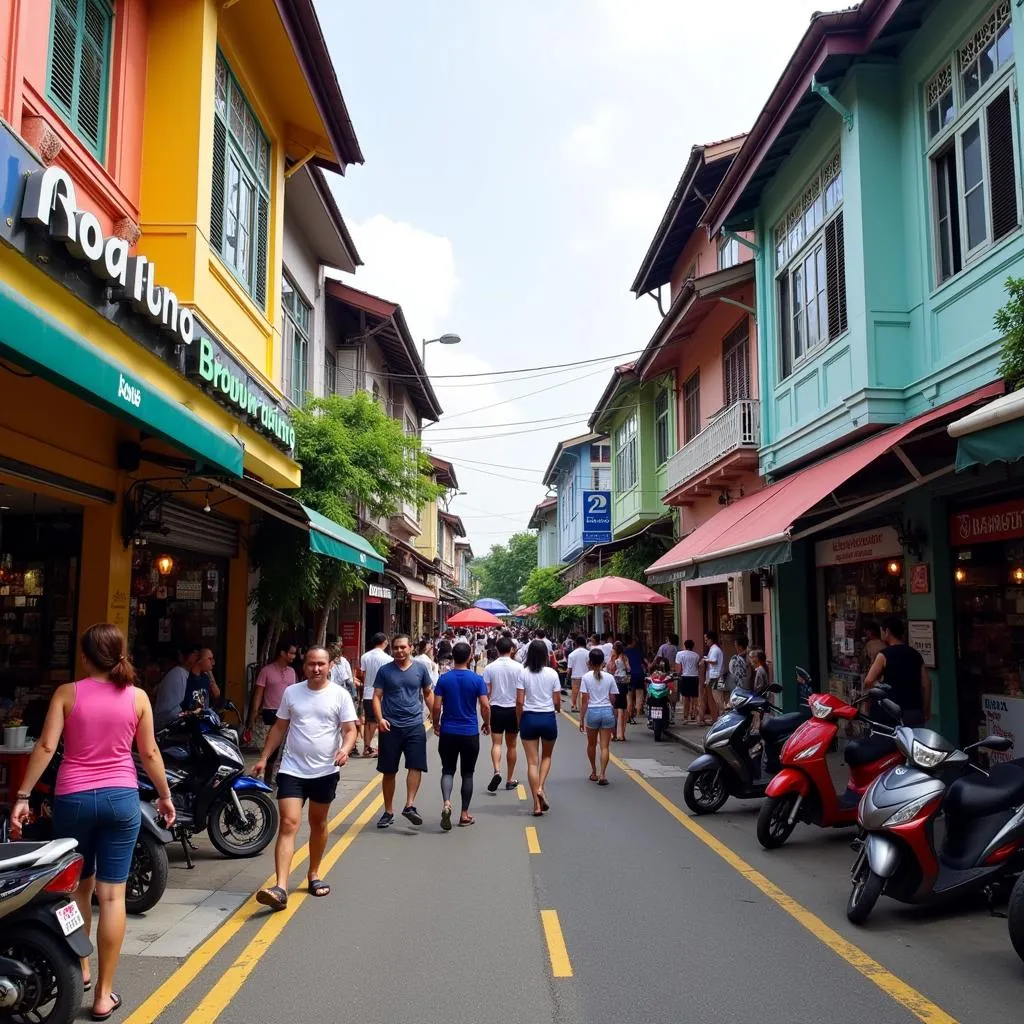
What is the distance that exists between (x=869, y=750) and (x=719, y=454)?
9552 millimetres

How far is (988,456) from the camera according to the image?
20.7 ft

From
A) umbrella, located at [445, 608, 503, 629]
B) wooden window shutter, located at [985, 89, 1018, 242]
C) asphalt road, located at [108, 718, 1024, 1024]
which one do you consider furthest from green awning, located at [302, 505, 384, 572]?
umbrella, located at [445, 608, 503, 629]

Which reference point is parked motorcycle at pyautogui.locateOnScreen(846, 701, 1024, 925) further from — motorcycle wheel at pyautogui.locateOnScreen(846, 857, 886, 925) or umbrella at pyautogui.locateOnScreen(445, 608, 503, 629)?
umbrella at pyautogui.locateOnScreen(445, 608, 503, 629)

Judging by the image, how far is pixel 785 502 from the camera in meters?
11.4

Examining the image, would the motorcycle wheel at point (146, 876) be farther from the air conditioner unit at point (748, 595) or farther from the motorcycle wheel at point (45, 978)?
the air conditioner unit at point (748, 595)

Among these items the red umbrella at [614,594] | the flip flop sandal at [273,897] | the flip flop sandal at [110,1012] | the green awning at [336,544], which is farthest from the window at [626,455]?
the flip flop sandal at [110,1012]

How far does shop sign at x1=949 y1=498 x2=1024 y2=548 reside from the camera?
887 cm

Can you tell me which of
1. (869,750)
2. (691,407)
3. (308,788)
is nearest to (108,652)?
(308,788)

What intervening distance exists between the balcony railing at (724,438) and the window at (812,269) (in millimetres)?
1229

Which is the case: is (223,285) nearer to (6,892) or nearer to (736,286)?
(6,892)

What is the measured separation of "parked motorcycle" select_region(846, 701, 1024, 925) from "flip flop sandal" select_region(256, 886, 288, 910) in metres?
3.70

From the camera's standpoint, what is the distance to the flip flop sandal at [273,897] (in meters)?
5.99

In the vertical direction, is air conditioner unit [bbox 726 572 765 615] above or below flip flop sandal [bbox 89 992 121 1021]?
above

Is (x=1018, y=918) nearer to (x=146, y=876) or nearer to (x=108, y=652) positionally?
Answer: (x=108, y=652)
